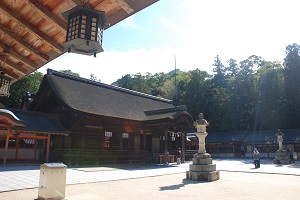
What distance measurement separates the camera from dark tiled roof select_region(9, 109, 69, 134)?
1616 centimetres

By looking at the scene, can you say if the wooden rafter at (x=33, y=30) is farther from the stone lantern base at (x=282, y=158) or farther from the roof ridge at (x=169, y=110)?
the stone lantern base at (x=282, y=158)

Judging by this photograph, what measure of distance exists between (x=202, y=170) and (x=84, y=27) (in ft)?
31.5

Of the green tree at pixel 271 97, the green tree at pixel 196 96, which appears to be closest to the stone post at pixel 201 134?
the green tree at pixel 271 97

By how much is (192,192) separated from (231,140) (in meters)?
30.2

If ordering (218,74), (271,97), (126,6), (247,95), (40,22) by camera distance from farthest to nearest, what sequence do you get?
(218,74) < (247,95) < (271,97) < (40,22) < (126,6)

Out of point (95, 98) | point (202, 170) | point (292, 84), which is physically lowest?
point (202, 170)

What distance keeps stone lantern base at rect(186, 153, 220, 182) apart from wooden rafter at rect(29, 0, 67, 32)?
932cm

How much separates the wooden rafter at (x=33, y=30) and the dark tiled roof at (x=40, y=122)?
12492mm

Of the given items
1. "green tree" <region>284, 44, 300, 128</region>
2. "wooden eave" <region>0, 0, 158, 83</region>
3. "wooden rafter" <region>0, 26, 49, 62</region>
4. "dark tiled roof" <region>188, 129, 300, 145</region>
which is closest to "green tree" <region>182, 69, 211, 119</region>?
"dark tiled roof" <region>188, 129, 300, 145</region>

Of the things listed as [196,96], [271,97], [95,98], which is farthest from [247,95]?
[95,98]

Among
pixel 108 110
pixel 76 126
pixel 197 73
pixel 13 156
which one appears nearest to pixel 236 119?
pixel 197 73

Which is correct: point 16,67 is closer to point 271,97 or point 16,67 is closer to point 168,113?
point 168,113

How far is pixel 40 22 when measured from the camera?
13.0 ft

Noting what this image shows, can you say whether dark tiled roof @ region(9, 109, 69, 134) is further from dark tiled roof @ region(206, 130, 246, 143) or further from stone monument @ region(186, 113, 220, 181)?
dark tiled roof @ region(206, 130, 246, 143)
